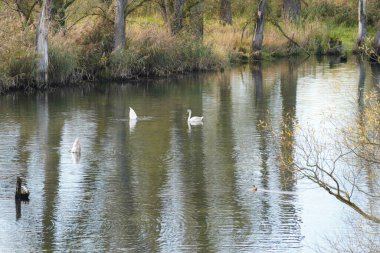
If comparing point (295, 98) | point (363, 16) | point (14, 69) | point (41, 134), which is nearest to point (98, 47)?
point (14, 69)

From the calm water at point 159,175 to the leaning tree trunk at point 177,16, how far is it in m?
7.75

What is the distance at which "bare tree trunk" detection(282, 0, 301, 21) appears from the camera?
52.1 metres

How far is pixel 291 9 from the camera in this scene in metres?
52.8

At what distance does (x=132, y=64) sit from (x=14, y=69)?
5480 mm

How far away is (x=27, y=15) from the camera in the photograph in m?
36.7

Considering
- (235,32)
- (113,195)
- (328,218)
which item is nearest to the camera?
(328,218)

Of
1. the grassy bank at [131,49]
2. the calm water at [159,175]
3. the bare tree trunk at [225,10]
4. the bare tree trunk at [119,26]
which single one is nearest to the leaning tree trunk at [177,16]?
the grassy bank at [131,49]

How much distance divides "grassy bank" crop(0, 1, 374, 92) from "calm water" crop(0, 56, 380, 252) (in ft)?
3.91

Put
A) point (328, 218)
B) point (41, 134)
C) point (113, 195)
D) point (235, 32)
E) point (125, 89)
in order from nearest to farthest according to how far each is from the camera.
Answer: point (328, 218), point (113, 195), point (41, 134), point (125, 89), point (235, 32)

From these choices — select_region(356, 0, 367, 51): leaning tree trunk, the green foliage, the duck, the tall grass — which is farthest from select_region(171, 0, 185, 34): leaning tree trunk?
the duck

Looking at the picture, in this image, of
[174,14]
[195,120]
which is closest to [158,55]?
[174,14]

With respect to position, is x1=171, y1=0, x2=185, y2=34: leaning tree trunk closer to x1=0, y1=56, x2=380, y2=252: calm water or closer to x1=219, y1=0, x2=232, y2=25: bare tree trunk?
x1=0, y1=56, x2=380, y2=252: calm water

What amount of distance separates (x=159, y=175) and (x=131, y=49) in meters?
17.1

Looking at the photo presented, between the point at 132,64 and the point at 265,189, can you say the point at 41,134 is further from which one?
the point at 132,64
